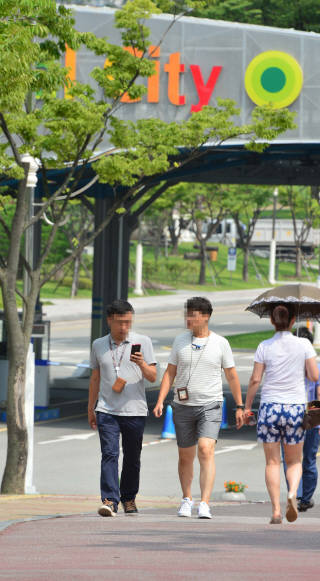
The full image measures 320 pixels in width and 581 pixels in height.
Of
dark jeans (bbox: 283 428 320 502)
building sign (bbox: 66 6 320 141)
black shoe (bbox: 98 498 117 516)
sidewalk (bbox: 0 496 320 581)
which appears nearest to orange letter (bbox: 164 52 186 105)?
building sign (bbox: 66 6 320 141)

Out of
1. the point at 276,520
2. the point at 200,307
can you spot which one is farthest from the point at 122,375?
the point at 276,520

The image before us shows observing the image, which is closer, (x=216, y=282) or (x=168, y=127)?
(x=168, y=127)

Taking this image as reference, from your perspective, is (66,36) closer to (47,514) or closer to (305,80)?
(47,514)

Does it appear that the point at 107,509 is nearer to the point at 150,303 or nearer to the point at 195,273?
the point at 150,303

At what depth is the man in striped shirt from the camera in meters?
8.95

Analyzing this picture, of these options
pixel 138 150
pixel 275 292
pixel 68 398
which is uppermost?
pixel 138 150

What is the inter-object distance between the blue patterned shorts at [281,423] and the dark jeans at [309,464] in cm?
113

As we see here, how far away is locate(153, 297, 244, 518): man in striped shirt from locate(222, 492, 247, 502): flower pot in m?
3.58

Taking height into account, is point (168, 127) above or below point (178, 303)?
above

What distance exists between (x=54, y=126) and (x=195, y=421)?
24.0 ft

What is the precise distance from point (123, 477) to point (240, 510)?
196cm

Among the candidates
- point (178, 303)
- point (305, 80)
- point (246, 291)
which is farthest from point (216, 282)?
point (305, 80)

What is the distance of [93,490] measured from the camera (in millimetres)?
14547

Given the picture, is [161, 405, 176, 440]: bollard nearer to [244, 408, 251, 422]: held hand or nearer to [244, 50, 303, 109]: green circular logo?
[244, 50, 303, 109]: green circular logo
